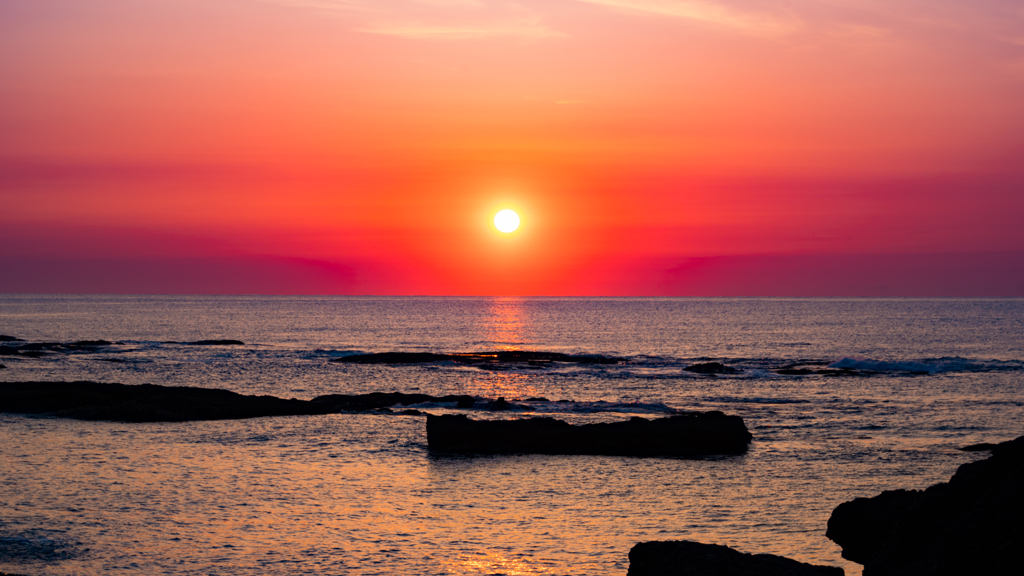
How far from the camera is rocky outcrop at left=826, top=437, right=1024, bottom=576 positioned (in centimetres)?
842

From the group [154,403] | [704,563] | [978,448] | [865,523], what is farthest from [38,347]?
[704,563]

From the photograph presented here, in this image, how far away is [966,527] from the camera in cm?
931

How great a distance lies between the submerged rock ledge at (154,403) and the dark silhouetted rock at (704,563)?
30641mm

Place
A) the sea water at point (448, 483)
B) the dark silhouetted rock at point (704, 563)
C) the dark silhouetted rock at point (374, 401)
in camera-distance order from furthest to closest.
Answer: the dark silhouetted rock at point (374, 401)
the sea water at point (448, 483)
the dark silhouetted rock at point (704, 563)

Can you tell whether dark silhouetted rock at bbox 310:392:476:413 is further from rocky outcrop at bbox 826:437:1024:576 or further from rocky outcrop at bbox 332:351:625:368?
rocky outcrop at bbox 826:437:1024:576

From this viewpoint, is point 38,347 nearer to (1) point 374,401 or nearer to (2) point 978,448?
(1) point 374,401

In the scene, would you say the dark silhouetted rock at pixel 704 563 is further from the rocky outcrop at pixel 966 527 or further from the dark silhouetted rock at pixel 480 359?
the dark silhouetted rock at pixel 480 359

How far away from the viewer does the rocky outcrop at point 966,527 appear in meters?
8.42

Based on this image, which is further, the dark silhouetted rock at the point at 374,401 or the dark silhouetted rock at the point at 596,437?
the dark silhouetted rock at the point at 374,401

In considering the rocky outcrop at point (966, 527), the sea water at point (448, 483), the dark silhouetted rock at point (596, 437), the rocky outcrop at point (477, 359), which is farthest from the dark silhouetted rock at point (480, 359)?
the rocky outcrop at point (966, 527)

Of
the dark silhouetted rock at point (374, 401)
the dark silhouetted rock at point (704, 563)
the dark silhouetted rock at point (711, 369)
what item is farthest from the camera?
the dark silhouetted rock at point (711, 369)

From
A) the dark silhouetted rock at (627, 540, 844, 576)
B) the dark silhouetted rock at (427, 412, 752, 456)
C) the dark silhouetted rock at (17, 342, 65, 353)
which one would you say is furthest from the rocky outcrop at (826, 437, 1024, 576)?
the dark silhouetted rock at (17, 342, 65, 353)

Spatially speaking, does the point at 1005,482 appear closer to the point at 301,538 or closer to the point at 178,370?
the point at 301,538

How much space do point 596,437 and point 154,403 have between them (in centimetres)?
2306
